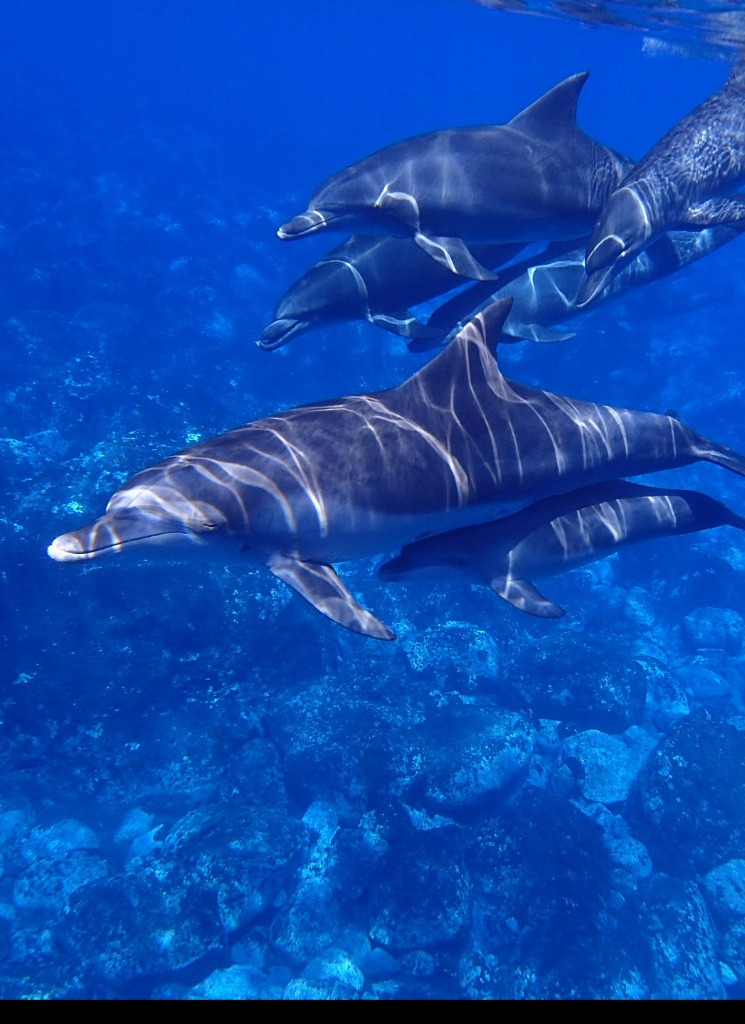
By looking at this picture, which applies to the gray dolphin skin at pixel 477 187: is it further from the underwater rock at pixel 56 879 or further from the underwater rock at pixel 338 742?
the underwater rock at pixel 56 879

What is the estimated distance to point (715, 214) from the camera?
26.7 feet

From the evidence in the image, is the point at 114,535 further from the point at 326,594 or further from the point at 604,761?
the point at 604,761

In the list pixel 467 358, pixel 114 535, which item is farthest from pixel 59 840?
pixel 467 358

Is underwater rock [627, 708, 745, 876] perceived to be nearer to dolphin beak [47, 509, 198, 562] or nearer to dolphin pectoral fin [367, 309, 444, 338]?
dolphin pectoral fin [367, 309, 444, 338]

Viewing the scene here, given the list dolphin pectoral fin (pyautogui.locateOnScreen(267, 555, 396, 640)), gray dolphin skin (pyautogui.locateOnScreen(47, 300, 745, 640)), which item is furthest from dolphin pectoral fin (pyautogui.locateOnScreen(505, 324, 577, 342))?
dolphin pectoral fin (pyautogui.locateOnScreen(267, 555, 396, 640))

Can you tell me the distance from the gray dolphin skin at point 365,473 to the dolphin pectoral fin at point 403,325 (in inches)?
123

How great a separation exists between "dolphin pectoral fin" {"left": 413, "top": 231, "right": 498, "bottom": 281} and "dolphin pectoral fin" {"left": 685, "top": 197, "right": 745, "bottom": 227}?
264cm

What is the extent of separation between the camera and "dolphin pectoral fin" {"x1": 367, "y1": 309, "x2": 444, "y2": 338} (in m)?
8.66

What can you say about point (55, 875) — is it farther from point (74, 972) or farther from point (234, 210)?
point (234, 210)

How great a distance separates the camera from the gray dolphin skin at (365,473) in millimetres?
4848

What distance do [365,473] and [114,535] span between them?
6.25 feet

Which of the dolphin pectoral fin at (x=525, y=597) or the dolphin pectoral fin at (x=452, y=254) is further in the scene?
the dolphin pectoral fin at (x=452, y=254)

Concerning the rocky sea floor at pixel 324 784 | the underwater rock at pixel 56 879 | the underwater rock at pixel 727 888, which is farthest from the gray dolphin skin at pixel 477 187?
the underwater rock at pixel 727 888

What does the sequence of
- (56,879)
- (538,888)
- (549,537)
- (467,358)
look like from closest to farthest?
1. (467,358)
2. (549,537)
3. (538,888)
4. (56,879)
